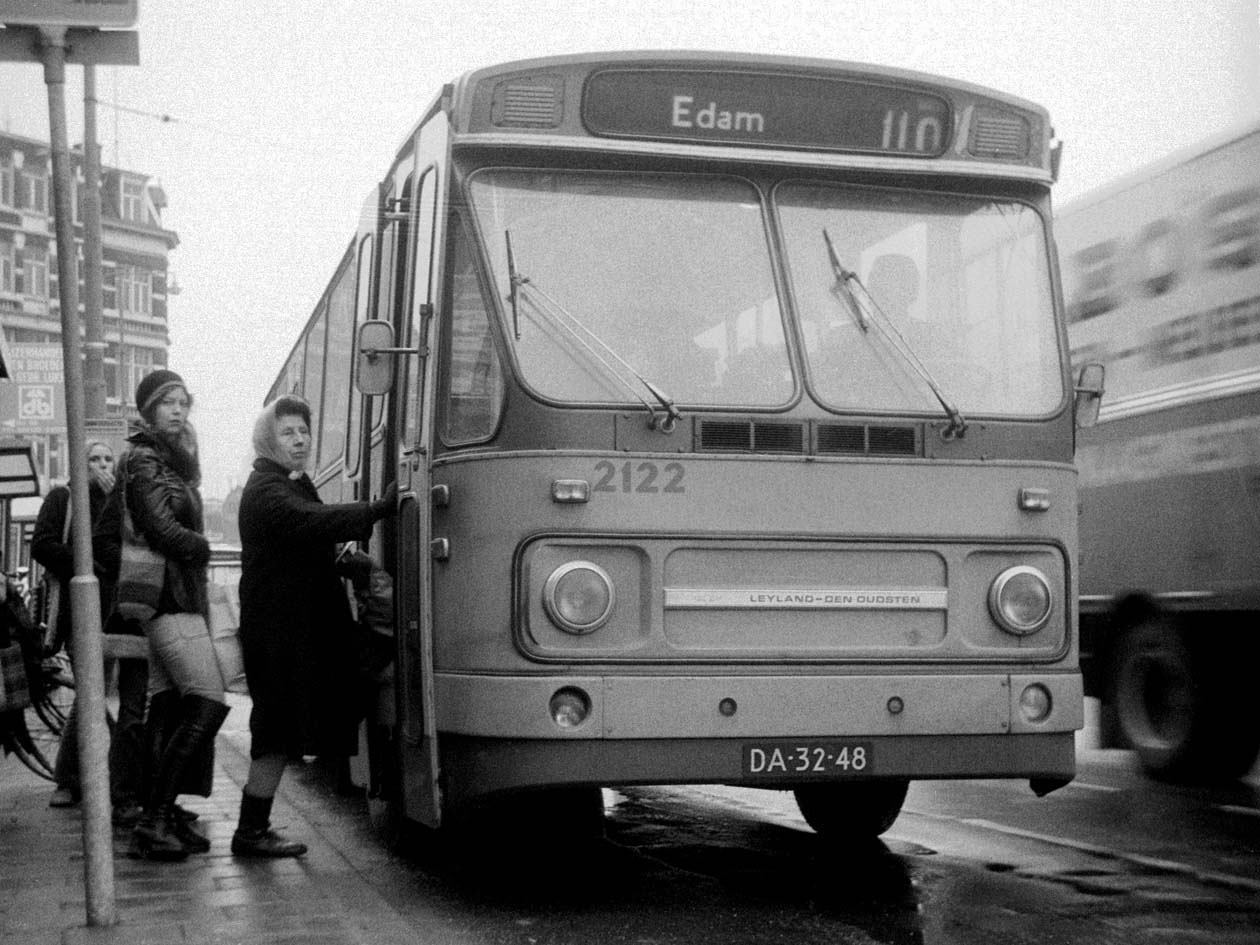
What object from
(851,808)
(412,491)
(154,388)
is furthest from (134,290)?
(412,491)

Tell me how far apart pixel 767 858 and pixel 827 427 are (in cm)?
210

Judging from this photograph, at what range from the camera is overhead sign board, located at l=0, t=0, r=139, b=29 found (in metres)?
5.95

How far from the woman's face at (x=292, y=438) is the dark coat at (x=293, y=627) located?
0.10m

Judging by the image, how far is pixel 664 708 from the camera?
6.24 m

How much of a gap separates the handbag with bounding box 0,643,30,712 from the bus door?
227cm

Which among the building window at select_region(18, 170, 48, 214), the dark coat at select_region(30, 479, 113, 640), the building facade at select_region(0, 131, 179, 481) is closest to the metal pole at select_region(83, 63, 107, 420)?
the building facade at select_region(0, 131, 179, 481)

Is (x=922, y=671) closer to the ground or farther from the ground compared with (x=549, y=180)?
closer to the ground

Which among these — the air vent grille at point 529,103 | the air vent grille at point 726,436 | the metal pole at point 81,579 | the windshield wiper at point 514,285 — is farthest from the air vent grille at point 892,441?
the metal pole at point 81,579

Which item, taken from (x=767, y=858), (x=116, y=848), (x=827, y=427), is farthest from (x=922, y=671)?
(x=116, y=848)

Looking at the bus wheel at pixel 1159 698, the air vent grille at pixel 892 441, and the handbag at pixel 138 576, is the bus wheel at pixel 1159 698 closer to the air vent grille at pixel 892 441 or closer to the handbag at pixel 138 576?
the air vent grille at pixel 892 441

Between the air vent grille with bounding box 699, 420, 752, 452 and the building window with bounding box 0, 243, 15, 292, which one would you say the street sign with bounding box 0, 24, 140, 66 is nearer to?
the air vent grille with bounding box 699, 420, 752, 452

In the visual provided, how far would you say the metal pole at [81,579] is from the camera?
19.4 ft

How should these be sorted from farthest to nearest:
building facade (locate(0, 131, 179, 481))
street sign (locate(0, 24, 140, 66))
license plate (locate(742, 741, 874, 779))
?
1. building facade (locate(0, 131, 179, 481))
2. license plate (locate(742, 741, 874, 779))
3. street sign (locate(0, 24, 140, 66))

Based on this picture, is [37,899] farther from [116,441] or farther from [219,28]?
[116,441]
